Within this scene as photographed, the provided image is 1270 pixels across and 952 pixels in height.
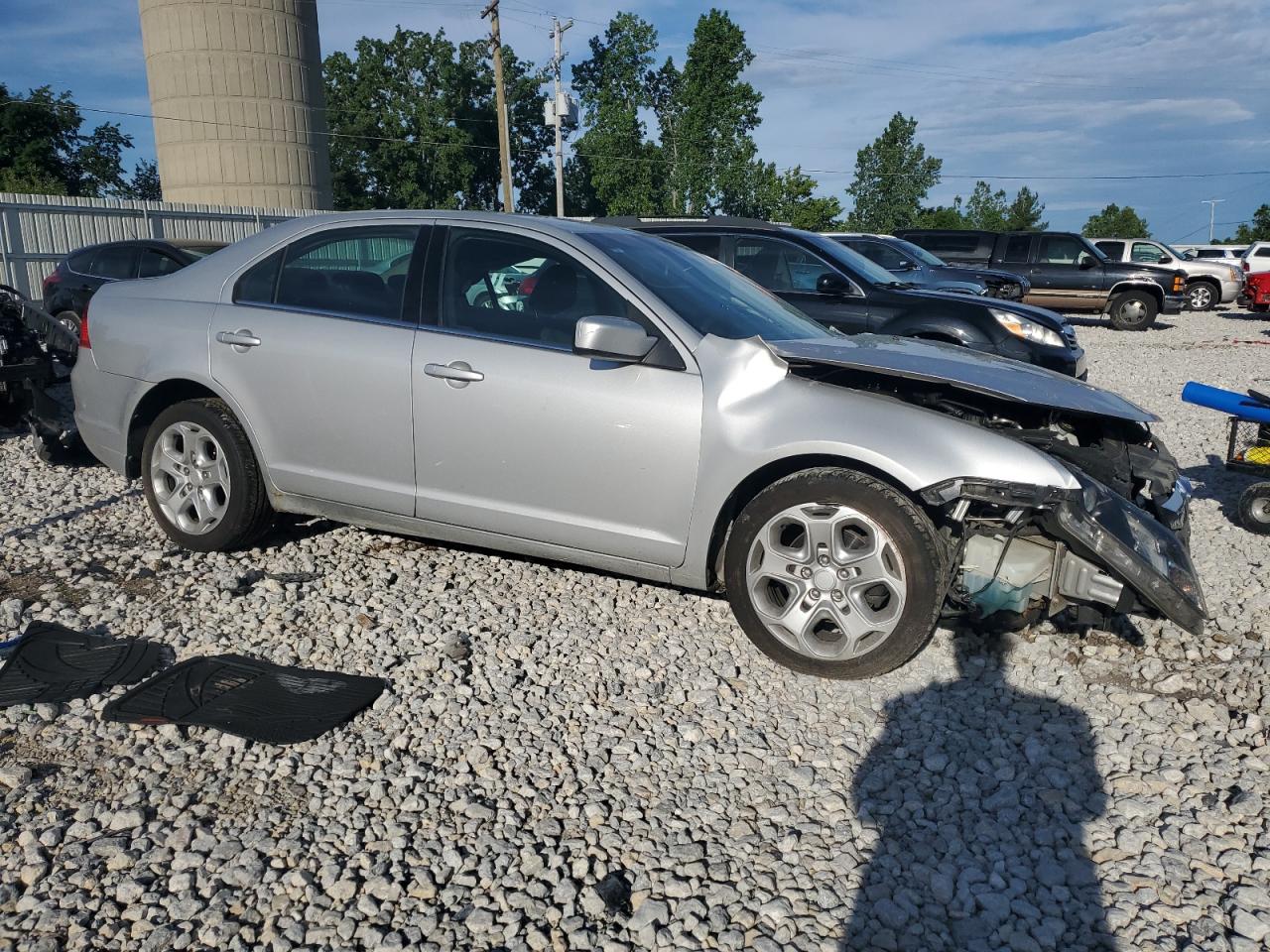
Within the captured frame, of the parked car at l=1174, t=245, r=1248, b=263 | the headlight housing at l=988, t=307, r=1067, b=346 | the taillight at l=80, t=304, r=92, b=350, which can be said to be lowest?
the headlight housing at l=988, t=307, r=1067, b=346

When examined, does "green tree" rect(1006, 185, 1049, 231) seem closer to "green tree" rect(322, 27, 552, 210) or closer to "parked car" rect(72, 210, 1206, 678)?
"green tree" rect(322, 27, 552, 210)

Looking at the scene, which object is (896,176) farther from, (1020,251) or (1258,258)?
(1020,251)

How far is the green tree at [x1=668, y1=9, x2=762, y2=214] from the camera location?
5759cm

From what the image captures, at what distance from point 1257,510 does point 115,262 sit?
40.3 ft

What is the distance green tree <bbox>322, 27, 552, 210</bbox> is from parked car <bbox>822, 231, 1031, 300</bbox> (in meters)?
48.9

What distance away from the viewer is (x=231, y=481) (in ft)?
15.7

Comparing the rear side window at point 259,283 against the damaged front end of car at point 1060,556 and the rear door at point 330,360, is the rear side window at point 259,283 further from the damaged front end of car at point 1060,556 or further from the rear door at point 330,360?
the damaged front end of car at point 1060,556

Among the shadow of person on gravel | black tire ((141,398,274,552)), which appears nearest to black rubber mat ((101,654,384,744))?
black tire ((141,398,274,552))

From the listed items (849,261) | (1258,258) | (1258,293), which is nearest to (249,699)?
(849,261)

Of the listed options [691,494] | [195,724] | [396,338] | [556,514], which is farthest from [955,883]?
[396,338]

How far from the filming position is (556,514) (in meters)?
4.15

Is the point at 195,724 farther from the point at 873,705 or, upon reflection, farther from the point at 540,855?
the point at 873,705

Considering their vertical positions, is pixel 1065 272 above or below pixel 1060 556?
above

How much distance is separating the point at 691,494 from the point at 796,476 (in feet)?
1.41
